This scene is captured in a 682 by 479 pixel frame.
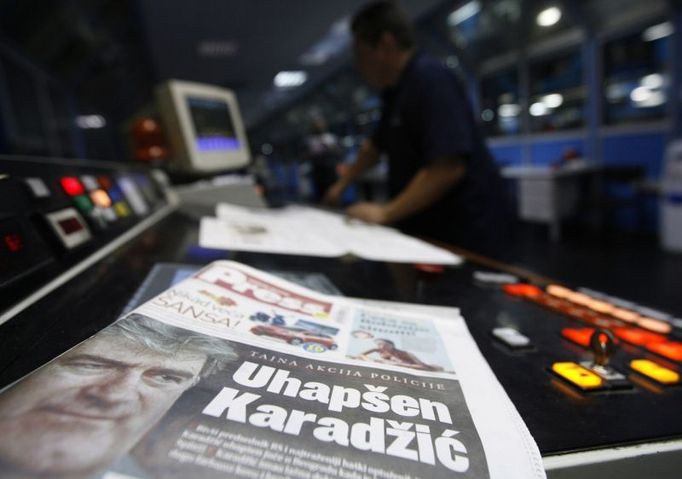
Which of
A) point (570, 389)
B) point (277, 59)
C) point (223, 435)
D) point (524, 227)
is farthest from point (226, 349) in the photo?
point (277, 59)

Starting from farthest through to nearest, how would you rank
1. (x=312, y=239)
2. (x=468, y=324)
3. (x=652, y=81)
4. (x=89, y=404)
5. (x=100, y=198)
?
1. (x=652, y=81)
2. (x=312, y=239)
3. (x=100, y=198)
4. (x=468, y=324)
5. (x=89, y=404)

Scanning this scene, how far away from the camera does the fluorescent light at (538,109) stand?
17.0 feet

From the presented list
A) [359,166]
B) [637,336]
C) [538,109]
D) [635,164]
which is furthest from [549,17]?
[637,336]

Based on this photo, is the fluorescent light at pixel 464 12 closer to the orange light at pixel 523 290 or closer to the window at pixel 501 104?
the window at pixel 501 104

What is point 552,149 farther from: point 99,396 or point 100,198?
point 99,396

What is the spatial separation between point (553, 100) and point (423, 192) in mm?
4753

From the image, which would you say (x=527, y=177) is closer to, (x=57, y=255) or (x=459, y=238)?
(x=459, y=238)

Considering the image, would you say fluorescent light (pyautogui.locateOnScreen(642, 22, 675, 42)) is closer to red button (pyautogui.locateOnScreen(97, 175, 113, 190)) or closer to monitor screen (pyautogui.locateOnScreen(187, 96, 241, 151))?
monitor screen (pyautogui.locateOnScreen(187, 96, 241, 151))

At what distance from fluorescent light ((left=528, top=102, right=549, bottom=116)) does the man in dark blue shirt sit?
4.50 metres

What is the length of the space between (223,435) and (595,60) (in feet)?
17.9

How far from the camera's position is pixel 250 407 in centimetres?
26

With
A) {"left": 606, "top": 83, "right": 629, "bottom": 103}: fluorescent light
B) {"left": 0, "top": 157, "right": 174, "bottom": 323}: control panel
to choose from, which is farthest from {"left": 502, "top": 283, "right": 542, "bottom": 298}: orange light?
{"left": 606, "top": 83, "right": 629, "bottom": 103}: fluorescent light

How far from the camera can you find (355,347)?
0.37 m

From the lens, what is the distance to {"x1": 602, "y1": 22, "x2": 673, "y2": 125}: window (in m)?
3.97
